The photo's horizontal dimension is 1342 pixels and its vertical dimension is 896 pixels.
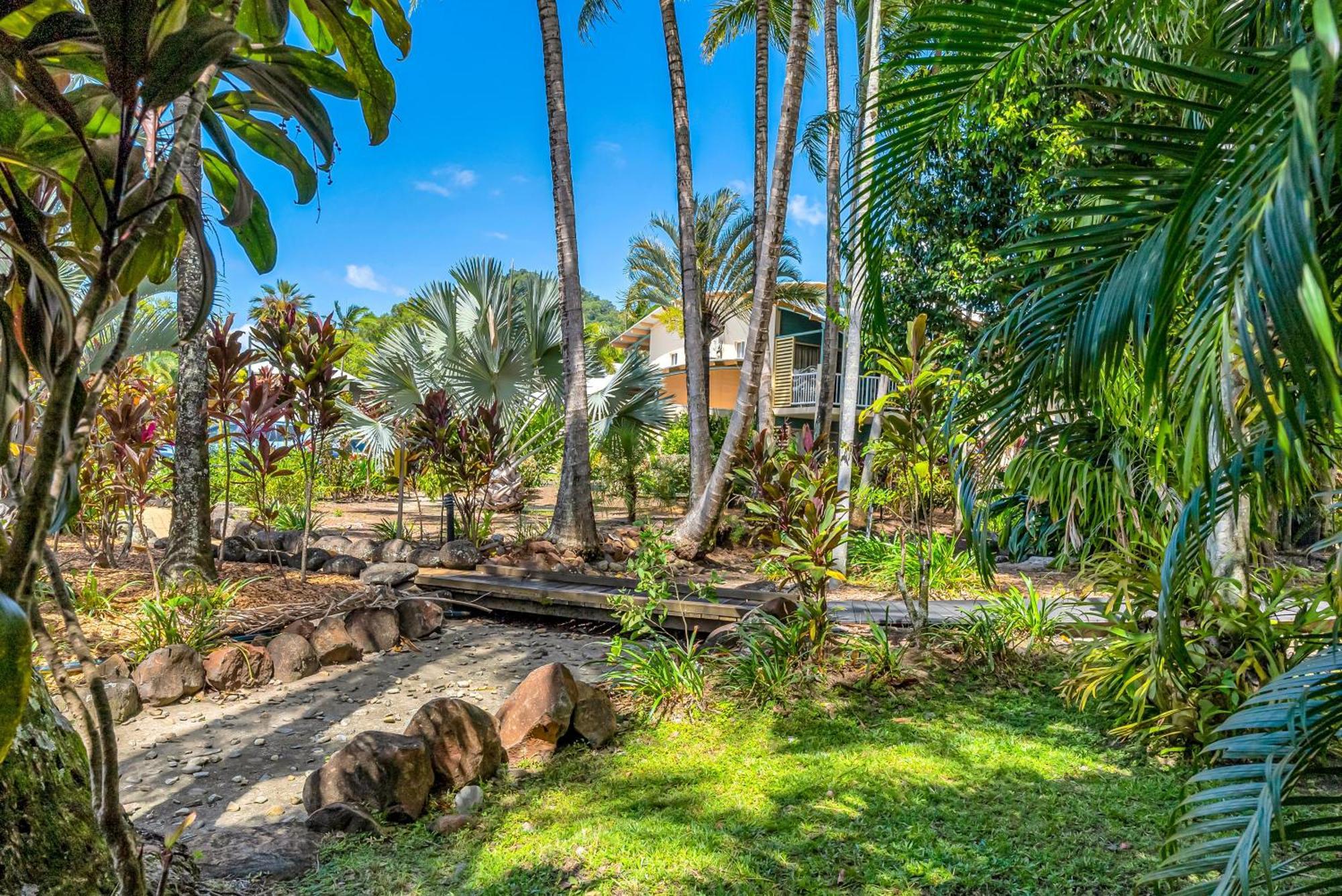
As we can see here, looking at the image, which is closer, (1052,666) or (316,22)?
(316,22)

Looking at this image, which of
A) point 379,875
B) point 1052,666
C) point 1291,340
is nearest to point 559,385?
point 1052,666

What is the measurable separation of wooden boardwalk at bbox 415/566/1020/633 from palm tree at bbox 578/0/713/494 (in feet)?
10.7

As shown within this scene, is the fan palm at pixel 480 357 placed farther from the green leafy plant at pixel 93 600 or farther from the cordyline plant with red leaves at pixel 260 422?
the green leafy plant at pixel 93 600

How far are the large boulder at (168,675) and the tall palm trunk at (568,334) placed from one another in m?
4.54

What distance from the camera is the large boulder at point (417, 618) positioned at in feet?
18.2

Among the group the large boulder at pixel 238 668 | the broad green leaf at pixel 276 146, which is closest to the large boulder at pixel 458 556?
the large boulder at pixel 238 668

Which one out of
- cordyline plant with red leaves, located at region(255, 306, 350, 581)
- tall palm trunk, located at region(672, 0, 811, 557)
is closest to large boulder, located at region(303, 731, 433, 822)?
cordyline plant with red leaves, located at region(255, 306, 350, 581)

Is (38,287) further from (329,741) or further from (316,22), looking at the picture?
(329,741)

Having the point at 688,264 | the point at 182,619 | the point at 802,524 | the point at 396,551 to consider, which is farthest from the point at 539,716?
the point at 688,264

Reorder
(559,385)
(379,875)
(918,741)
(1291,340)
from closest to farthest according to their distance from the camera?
(1291,340) < (379,875) < (918,741) < (559,385)

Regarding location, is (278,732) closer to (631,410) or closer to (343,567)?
(343,567)

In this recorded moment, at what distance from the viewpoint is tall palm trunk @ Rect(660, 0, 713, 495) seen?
9.88 metres

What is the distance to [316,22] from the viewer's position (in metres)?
1.34

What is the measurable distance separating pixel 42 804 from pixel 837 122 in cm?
1161
